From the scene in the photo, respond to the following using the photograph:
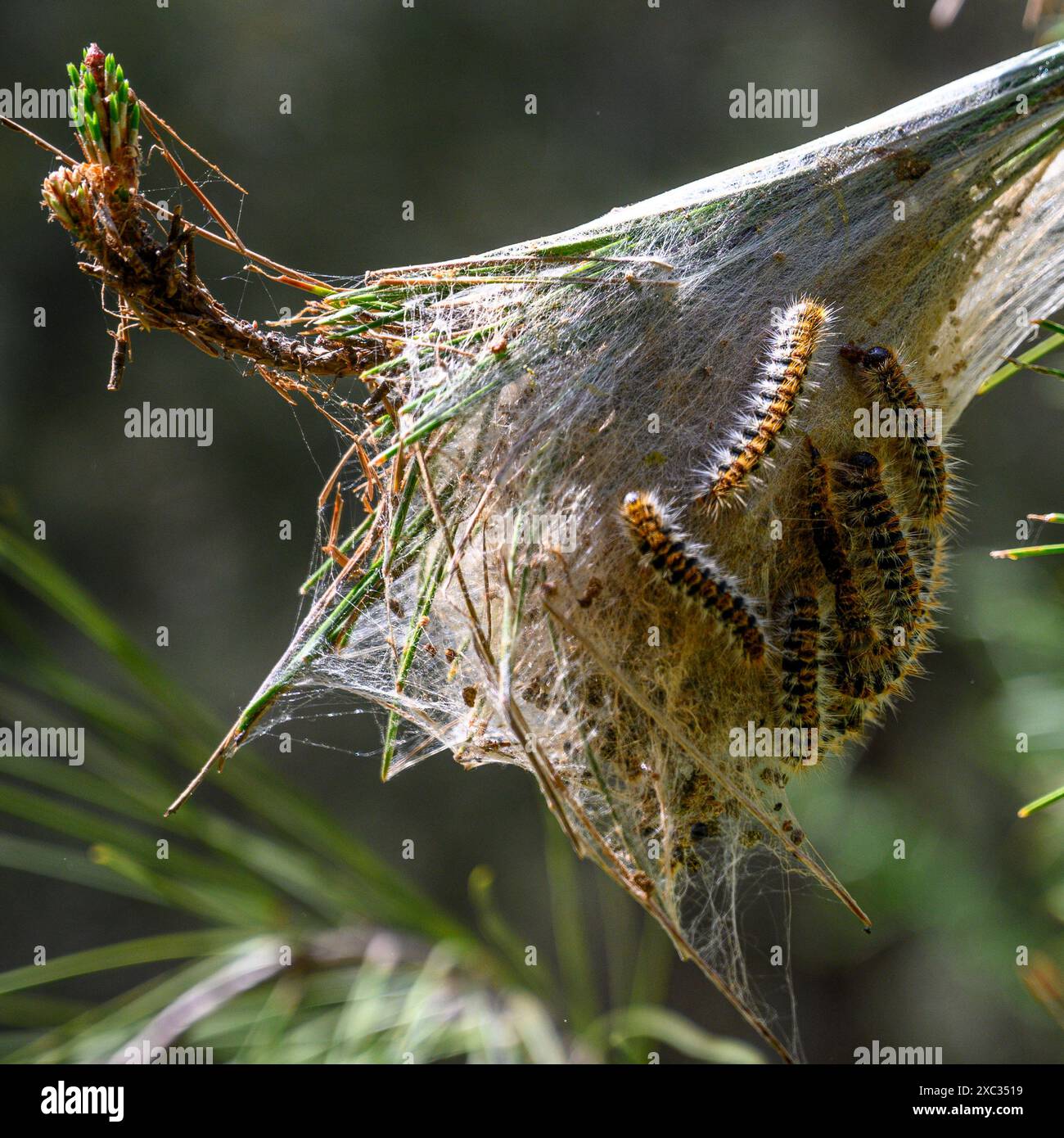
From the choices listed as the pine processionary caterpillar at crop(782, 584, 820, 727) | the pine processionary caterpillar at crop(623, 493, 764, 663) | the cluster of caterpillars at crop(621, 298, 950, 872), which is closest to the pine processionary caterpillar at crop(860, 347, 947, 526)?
the cluster of caterpillars at crop(621, 298, 950, 872)

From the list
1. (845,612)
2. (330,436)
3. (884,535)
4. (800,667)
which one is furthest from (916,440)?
(330,436)

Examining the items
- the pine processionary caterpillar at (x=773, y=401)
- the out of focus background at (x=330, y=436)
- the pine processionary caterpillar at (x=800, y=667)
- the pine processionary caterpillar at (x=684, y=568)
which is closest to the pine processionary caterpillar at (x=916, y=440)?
the pine processionary caterpillar at (x=773, y=401)

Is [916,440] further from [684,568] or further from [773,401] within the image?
[684,568]

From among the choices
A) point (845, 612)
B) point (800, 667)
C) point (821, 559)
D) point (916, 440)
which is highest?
point (916, 440)

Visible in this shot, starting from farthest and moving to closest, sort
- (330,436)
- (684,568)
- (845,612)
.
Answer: (330,436) < (845,612) < (684,568)

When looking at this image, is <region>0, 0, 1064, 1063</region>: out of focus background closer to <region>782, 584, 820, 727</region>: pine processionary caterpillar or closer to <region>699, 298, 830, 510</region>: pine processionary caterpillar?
<region>782, 584, 820, 727</region>: pine processionary caterpillar

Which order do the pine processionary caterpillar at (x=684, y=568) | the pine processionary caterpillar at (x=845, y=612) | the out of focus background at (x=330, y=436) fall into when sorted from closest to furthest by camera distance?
the pine processionary caterpillar at (x=684, y=568) < the pine processionary caterpillar at (x=845, y=612) < the out of focus background at (x=330, y=436)

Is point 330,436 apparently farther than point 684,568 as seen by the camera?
Yes

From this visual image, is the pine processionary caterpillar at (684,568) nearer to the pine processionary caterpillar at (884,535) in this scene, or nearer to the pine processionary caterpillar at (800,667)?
the pine processionary caterpillar at (800,667)

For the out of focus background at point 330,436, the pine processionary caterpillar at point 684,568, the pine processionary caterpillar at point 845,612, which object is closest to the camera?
the pine processionary caterpillar at point 684,568
